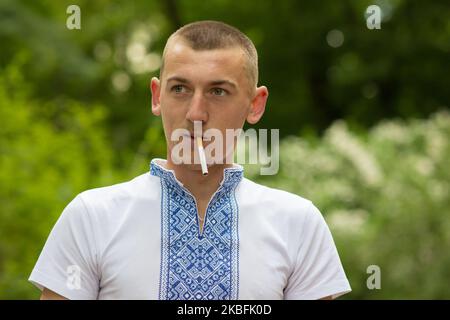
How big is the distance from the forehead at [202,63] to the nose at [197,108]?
46 millimetres

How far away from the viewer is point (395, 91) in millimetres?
16578

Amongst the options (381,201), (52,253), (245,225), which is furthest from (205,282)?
(381,201)

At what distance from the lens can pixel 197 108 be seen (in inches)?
87.7

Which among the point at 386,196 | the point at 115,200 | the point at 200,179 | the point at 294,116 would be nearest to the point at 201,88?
the point at 200,179

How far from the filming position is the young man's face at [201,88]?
2.23 meters

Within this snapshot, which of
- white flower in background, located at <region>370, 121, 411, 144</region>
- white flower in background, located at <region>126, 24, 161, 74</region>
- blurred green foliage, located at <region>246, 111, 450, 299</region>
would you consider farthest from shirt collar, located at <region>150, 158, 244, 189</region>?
white flower in background, located at <region>126, 24, 161, 74</region>

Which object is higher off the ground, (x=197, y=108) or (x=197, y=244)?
(x=197, y=108)

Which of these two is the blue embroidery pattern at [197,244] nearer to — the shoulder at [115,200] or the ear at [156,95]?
the shoulder at [115,200]

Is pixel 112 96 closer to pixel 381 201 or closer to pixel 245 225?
pixel 381 201

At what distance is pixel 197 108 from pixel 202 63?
0.11 m

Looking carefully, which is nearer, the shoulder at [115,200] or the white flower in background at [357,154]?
the shoulder at [115,200]

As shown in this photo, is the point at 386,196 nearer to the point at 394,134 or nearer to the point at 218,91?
the point at 394,134

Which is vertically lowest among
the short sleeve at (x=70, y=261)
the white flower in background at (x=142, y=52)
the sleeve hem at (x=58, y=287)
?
the sleeve hem at (x=58, y=287)
